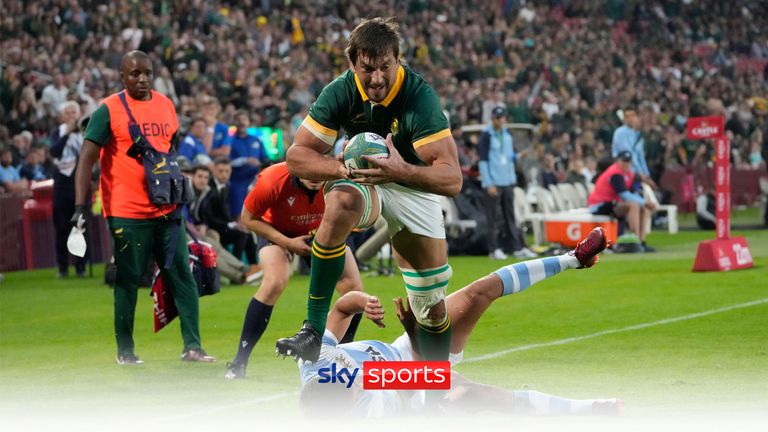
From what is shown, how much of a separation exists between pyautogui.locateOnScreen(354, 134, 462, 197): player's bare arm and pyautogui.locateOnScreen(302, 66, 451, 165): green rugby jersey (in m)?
0.07

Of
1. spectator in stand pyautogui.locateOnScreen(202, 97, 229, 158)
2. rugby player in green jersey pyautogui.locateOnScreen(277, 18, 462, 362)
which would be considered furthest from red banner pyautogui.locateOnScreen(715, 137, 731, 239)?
rugby player in green jersey pyautogui.locateOnScreen(277, 18, 462, 362)

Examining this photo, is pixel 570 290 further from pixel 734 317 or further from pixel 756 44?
pixel 756 44

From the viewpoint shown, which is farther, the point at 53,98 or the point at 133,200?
the point at 53,98

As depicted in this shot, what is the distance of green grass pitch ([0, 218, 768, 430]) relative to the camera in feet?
26.9

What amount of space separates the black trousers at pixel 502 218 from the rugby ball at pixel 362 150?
12.5 m

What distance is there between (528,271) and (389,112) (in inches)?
70.5

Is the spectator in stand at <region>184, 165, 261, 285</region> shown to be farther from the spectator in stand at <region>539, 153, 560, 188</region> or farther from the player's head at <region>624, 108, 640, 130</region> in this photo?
the spectator in stand at <region>539, 153, 560, 188</region>

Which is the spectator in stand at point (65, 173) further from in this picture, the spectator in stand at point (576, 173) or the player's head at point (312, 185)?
the spectator in stand at point (576, 173)

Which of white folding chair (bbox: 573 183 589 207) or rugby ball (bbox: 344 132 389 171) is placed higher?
rugby ball (bbox: 344 132 389 171)

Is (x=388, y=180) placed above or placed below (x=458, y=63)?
above

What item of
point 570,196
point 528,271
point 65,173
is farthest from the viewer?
point 570,196

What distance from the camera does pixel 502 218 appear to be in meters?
19.6

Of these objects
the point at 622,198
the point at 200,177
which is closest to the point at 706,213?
the point at 622,198

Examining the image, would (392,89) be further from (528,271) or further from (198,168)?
(198,168)
